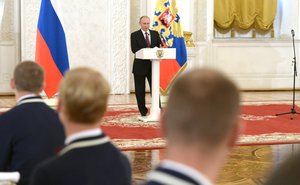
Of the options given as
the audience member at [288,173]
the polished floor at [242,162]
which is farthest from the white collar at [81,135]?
the polished floor at [242,162]

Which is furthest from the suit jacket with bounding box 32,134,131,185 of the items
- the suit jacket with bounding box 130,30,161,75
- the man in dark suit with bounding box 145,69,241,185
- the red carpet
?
the suit jacket with bounding box 130,30,161,75

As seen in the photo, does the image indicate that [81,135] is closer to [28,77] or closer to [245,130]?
[28,77]

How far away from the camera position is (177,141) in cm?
111

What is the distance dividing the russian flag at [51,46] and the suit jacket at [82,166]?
669cm

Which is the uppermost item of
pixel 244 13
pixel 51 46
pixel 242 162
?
pixel 244 13

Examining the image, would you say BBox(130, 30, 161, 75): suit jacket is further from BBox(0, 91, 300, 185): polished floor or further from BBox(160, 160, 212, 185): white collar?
BBox(160, 160, 212, 185): white collar

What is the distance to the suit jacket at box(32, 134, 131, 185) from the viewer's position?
1.79m

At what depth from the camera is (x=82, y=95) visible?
178cm

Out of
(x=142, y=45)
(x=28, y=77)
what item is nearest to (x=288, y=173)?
(x=28, y=77)

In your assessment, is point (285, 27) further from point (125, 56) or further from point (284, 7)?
point (125, 56)

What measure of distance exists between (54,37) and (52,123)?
621cm

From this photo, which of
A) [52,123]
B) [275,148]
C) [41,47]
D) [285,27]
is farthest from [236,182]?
[285,27]

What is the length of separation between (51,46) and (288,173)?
314 inches

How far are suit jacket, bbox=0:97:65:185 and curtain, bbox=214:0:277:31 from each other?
11434 millimetres
